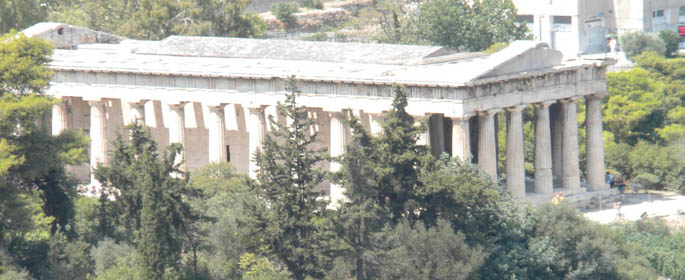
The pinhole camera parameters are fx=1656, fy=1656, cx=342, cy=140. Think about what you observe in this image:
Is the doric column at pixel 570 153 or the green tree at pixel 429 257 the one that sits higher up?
the doric column at pixel 570 153

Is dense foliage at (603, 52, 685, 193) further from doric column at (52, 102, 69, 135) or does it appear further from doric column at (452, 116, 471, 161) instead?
doric column at (52, 102, 69, 135)

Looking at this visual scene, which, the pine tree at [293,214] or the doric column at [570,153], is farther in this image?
the doric column at [570,153]

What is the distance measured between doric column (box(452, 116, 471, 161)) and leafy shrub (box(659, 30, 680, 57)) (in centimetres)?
6604

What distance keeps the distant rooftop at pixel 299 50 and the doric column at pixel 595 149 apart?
9.07 metres

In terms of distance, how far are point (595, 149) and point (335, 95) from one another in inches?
599

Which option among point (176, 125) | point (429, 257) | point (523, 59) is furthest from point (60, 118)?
point (429, 257)

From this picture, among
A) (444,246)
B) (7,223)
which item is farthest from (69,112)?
(444,246)

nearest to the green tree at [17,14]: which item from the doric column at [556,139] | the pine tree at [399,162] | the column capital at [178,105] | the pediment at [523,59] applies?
the column capital at [178,105]

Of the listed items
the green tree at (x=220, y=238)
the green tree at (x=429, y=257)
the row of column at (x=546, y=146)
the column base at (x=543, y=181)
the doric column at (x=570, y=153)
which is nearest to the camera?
the green tree at (x=429, y=257)

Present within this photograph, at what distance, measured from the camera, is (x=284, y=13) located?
16350 centimetres

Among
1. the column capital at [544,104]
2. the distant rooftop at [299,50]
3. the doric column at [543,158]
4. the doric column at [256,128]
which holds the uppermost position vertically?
the distant rooftop at [299,50]

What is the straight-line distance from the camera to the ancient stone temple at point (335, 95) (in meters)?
85.8

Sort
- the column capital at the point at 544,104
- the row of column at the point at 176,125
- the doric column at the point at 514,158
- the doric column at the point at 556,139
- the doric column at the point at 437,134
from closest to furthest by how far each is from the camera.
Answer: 1. the doric column at the point at 514,158
2. the column capital at the point at 544,104
3. the doric column at the point at 437,134
4. the doric column at the point at 556,139
5. the row of column at the point at 176,125

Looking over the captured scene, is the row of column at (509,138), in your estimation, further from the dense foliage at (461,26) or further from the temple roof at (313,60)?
the dense foliage at (461,26)
